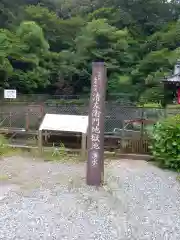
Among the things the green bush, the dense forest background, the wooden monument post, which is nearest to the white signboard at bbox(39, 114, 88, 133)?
the wooden monument post

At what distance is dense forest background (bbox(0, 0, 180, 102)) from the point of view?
18328 mm

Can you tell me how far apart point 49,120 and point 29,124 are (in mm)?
1523

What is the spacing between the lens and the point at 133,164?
20.5 feet

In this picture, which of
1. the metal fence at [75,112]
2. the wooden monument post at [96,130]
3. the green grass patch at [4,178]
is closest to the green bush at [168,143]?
the metal fence at [75,112]

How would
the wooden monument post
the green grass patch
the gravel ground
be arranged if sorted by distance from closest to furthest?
1. the gravel ground
2. the wooden monument post
3. the green grass patch

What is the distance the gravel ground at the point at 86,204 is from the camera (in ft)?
11.6

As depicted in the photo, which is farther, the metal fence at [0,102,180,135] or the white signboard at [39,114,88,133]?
the metal fence at [0,102,180,135]

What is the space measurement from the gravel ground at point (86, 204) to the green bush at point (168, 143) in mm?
254

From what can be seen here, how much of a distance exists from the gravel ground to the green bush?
0.83 ft

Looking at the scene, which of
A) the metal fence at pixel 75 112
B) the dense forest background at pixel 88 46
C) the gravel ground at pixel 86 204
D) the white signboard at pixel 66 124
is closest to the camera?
the gravel ground at pixel 86 204

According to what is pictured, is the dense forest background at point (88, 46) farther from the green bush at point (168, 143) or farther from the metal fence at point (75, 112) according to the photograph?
the green bush at point (168, 143)

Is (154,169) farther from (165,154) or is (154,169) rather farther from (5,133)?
(5,133)

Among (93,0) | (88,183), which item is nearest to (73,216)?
(88,183)

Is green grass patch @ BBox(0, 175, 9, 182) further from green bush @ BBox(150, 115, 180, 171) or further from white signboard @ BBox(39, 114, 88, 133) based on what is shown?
green bush @ BBox(150, 115, 180, 171)
